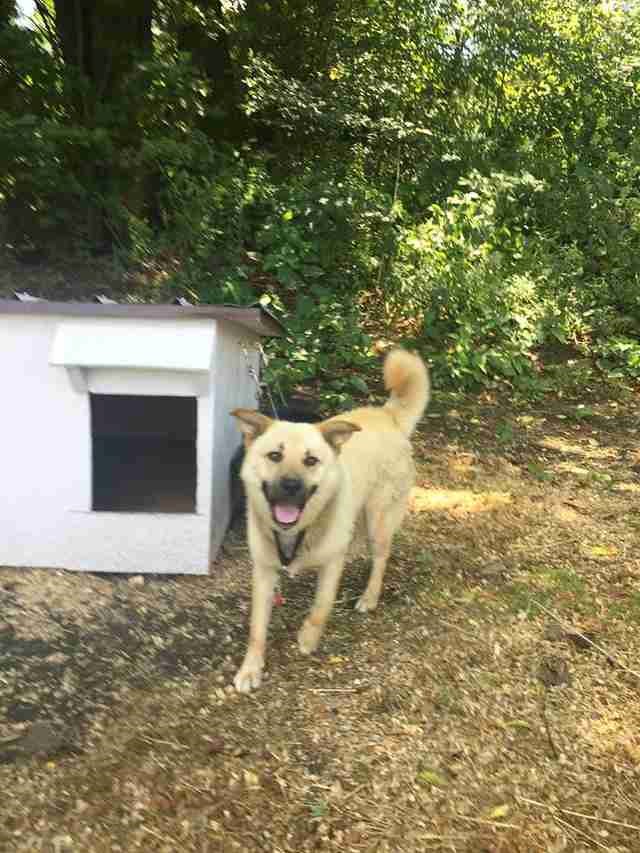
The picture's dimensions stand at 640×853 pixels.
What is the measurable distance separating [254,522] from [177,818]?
1.12m

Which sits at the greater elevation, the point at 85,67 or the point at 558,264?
the point at 85,67

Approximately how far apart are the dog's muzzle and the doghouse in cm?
87

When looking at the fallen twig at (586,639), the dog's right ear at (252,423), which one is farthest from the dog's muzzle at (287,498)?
the fallen twig at (586,639)

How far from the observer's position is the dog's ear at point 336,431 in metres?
2.92

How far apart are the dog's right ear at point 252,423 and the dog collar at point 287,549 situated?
41cm

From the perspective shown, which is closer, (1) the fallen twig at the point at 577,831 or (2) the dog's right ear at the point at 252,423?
(1) the fallen twig at the point at 577,831

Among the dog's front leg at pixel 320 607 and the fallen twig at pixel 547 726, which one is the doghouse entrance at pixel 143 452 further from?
the fallen twig at pixel 547 726

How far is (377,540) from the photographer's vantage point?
359 cm

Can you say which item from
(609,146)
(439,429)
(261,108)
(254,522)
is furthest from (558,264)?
(254,522)

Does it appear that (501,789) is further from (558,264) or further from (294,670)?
(558,264)

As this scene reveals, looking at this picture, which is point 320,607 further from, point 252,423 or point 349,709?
point 252,423

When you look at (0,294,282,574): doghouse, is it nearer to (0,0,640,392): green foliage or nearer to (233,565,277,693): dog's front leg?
(233,565,277,693): dog's front leg

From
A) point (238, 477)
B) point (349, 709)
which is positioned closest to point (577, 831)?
point (349, 709)

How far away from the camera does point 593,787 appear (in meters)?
2.37
